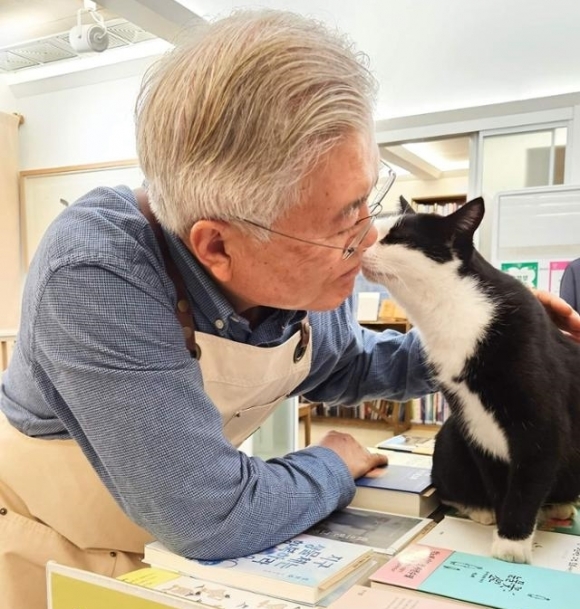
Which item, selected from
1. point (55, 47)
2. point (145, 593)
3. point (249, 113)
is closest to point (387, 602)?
point (145, 593)

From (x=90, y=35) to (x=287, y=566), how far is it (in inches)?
110

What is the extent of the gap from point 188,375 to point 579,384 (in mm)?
436

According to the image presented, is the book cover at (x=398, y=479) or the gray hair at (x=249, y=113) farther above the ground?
the gray hair at (x=249, y=113)

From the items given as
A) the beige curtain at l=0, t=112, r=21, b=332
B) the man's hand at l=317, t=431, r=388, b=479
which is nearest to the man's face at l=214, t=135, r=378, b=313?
the man's hand at l=317, t=431, r=388, b=479

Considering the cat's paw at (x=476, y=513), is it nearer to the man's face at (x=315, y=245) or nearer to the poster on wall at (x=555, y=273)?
the man's face at (x=315, y=245)

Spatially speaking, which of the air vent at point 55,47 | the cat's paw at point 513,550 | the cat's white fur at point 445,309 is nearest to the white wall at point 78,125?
the air vent at point 55,47

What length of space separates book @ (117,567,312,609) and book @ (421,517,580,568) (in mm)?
203

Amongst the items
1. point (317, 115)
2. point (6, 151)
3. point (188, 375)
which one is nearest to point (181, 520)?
point (188, 375)

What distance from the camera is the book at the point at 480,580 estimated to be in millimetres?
510

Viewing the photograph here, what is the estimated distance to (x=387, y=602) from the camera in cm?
50

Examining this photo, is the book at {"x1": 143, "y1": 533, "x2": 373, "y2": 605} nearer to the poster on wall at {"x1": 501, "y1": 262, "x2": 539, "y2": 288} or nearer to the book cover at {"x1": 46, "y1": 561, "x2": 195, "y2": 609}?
the book cover at {"x1": 46, "y1": 561, "x2": 195, "y2": 609}

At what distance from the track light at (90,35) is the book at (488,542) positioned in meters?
2.75

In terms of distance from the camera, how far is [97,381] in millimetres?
586

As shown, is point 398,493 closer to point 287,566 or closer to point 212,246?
point 287,566
